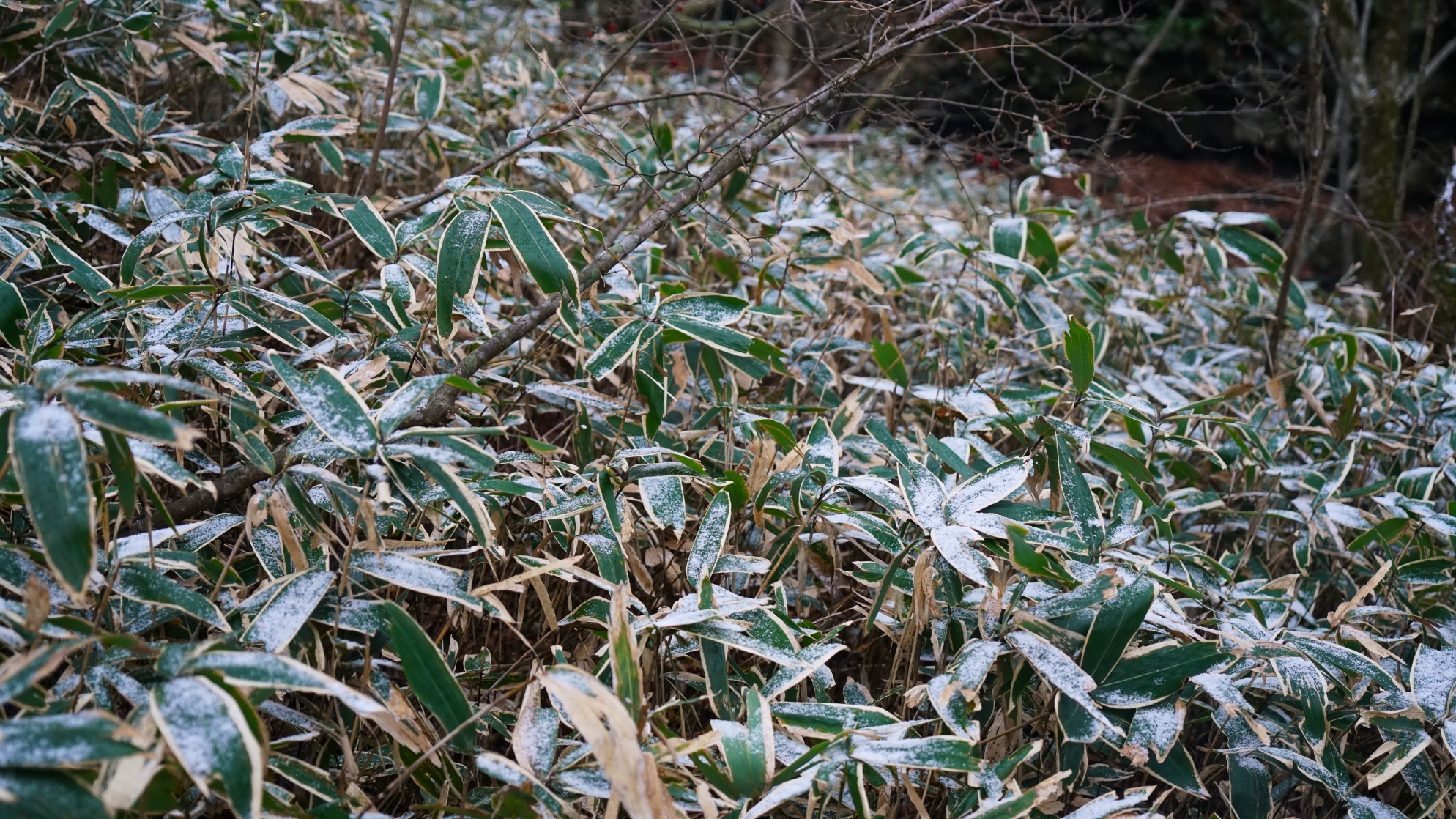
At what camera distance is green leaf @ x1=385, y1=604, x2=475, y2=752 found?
68 cm

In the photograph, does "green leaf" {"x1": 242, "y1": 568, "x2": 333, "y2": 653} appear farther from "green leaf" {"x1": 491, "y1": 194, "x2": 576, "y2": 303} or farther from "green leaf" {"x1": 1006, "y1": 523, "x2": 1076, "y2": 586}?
"green leaf" {"x1": 1006, "y1": 523, "x2": 1076, "y2": 586}

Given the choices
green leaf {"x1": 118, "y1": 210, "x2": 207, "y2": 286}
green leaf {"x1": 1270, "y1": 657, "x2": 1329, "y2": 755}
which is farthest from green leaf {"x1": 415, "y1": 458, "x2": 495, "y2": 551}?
green leaf {"x1": 1270, "y1": 657, "x2": 1329, "y2": 755}

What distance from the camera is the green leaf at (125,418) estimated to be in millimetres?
523

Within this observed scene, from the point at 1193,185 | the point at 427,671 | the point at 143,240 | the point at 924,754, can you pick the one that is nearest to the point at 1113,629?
the point at 924,754

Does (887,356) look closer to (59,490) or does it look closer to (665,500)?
(665,500)

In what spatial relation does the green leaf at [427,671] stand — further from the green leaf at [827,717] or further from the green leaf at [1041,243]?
the green leaf at [1041,243]

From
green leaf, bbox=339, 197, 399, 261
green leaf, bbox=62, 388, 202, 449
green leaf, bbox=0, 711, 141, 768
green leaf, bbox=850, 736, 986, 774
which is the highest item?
green leaf, bbox=62, 388, 202, 449

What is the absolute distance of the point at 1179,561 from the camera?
42.6 inches

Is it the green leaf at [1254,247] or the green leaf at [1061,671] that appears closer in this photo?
the green leaf at [1061,671]

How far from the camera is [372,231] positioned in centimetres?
101

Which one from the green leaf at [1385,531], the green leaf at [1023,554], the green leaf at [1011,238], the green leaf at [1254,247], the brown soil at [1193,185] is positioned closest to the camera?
the green leaf at [1023,554]

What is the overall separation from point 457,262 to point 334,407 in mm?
234

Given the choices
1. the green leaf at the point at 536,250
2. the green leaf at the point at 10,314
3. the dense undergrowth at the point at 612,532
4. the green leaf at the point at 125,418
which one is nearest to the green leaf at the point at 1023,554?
the dense undergrowth at the point at 612,532

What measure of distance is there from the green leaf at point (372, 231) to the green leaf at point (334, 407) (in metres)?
0.31
